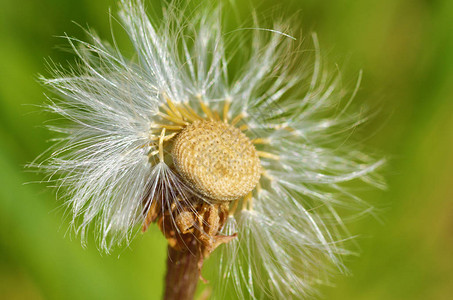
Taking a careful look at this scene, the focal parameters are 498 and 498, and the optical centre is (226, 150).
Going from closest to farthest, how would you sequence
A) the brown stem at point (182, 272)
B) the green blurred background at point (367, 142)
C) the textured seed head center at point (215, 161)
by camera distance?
the textured seed head center at point (215, 161)
the brown stem at point (182, 272)
the green blurred background at point (367, 142)

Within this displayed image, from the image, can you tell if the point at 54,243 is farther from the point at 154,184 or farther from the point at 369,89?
the point at 369,89

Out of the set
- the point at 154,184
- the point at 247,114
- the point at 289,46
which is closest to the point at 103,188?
the point at 154,184

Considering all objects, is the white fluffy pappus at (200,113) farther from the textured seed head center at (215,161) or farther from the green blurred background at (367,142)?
the green blurred background at (367,142)

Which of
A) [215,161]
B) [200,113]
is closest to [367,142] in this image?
[200,113]

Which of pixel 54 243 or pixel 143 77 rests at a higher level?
pixel 143 77

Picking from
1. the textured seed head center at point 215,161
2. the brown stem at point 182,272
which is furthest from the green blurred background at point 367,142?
the textured seed head center at point 215,161

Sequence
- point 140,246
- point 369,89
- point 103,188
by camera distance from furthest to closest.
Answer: point 369,89
point 140,246
point 103,188

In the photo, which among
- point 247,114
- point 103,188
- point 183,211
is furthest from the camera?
point 247,114

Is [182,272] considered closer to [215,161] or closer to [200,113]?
[215,161]

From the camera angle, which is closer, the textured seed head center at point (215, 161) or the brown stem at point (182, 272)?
the textured seed head center at point (215, 161)
